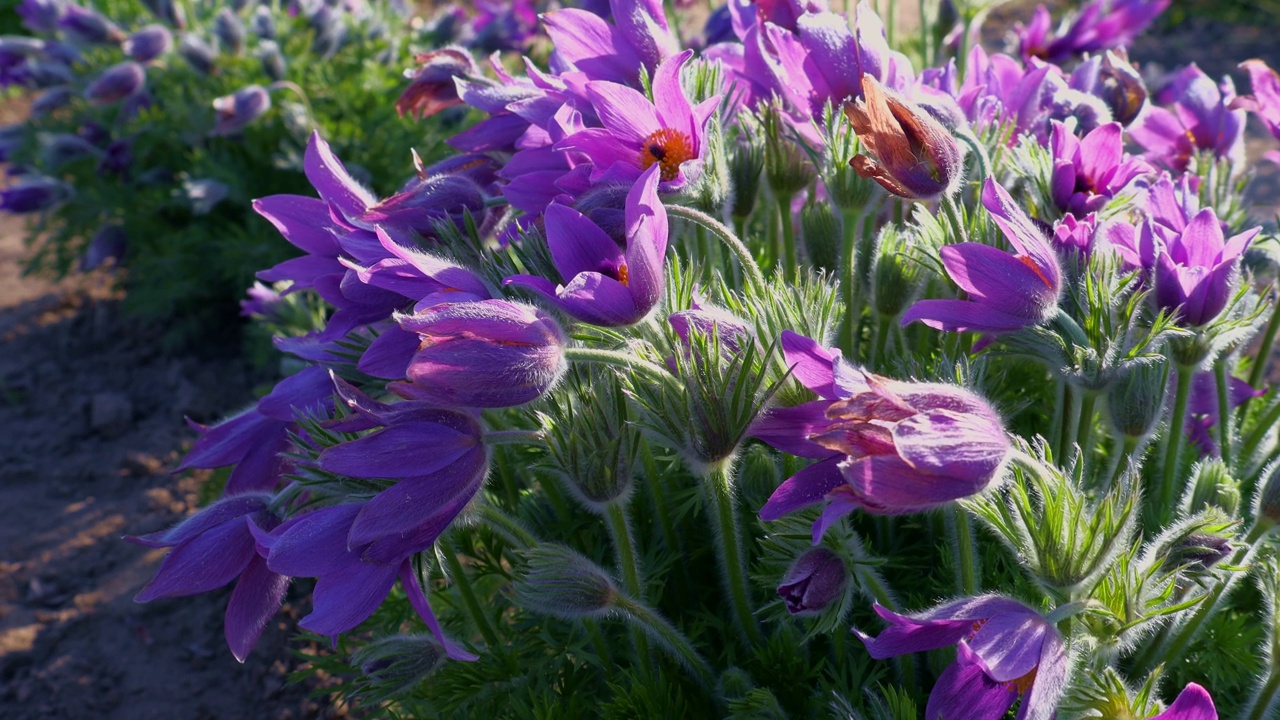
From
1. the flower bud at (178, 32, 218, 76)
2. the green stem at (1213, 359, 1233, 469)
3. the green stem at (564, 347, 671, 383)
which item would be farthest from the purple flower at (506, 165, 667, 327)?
the flower bud at (178, 32, 218, 76)

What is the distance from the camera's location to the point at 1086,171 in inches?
52.0

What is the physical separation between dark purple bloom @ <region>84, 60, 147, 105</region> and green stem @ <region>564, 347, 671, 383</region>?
2.75m

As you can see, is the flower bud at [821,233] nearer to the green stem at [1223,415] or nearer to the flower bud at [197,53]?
the green stem at [1223,415]

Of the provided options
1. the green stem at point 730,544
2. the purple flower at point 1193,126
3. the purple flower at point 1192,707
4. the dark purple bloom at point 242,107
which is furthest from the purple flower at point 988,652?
the dark purple bloom at point 242,107

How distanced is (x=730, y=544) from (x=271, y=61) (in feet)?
7.93

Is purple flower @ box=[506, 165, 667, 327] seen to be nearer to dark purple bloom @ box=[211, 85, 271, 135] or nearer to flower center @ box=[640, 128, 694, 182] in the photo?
flower center @ box=[640, 128, 694, 182]

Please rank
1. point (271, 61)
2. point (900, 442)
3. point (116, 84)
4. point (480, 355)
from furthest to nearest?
point (116, 84) < point (271, 61) < point (480, 355) < point (900, 442)

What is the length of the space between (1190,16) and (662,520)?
6.11 metres

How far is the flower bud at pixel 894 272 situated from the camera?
138cm

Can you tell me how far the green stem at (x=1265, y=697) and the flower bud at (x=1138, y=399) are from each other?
0.30 metres

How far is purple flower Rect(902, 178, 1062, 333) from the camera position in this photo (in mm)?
1092

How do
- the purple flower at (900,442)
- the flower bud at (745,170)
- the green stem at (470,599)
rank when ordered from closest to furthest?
the purple flower at (900,442), the green stem at (470,599), the flower bud at (745,170)

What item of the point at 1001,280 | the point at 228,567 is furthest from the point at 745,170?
the point at 228,567

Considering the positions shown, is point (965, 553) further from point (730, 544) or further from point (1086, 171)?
point (1086, 171)
